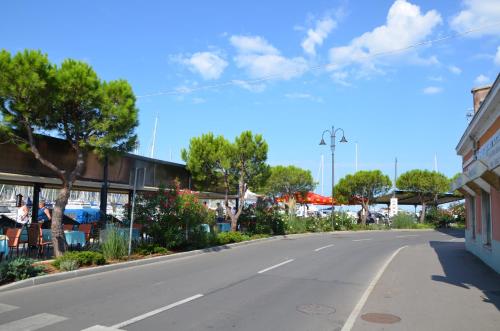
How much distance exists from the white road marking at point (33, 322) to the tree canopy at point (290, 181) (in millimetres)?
40961

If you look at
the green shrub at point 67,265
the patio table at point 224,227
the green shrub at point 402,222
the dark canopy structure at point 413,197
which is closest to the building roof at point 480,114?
the green shrub at point 67,265

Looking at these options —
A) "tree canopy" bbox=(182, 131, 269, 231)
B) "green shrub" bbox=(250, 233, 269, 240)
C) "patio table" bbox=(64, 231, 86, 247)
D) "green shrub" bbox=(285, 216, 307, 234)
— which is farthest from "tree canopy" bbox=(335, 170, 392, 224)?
"patio table" bbox=(64, 231, 86, 247)

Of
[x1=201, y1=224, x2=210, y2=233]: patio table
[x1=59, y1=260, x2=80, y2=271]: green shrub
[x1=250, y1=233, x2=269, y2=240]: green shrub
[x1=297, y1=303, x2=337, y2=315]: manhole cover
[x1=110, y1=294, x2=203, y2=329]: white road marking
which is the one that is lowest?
[x1=110, y1=294, x2=203, y2=329]: white road marking

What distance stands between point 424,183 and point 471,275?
33776 millimetres

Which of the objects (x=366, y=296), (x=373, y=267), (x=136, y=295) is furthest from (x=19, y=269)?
(x=373, y=267)

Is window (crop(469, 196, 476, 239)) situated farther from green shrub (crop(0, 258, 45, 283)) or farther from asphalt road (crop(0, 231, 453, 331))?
green shrub (crop(0, 258, 45, 283))

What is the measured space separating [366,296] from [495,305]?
2.44 metres

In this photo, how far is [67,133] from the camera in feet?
44.3

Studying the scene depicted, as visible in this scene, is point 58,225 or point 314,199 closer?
point 58,225

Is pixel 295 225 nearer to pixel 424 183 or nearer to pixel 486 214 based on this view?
pixel 486 214

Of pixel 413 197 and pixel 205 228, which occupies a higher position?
pixel 413 197

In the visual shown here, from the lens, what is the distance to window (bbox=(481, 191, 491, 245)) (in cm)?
1588

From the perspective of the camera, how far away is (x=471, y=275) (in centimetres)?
1270

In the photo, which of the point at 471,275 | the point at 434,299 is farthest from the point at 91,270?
the point at 471,275
